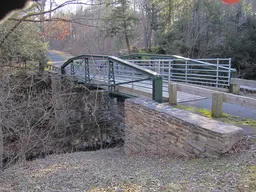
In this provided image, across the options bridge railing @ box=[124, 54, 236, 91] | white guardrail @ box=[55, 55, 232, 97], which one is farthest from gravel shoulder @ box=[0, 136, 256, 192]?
bridge railing @ box=[124, 54, 236, 91]

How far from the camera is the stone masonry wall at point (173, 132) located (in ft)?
13.6

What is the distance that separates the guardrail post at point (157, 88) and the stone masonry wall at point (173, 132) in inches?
13.7

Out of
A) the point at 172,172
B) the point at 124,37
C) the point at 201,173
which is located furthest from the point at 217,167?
the point at 124,37

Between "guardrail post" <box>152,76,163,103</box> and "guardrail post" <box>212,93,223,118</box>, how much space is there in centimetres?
165

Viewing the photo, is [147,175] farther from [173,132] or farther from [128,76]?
[128,76]

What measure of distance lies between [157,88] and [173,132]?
5.90 ft

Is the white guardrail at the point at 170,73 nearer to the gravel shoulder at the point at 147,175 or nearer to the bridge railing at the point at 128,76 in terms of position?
the bridge railing at the point at 128,76

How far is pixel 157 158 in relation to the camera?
545 cm

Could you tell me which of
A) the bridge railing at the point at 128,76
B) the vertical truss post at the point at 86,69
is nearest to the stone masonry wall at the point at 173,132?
the bridge railing at the point at 128,76

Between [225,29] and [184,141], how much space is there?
39.6 ft

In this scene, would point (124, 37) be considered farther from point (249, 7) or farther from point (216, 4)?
point (249, 7)

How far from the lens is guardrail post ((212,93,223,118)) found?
5307 millimetres

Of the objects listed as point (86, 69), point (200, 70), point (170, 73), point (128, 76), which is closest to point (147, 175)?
point (170, 73)

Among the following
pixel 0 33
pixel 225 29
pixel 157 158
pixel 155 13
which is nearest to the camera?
pixel 157 158
